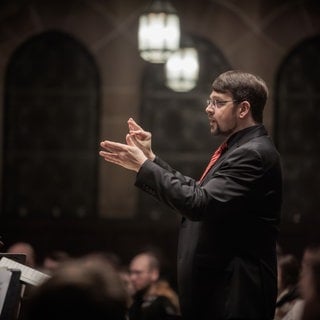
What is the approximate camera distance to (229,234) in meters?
3.51

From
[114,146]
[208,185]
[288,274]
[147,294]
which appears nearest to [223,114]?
[208,185]

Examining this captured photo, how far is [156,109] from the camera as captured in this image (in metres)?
9.45

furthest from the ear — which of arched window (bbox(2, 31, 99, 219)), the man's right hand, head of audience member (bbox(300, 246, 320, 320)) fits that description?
arched window (bbox(2, 31, 99, 219))

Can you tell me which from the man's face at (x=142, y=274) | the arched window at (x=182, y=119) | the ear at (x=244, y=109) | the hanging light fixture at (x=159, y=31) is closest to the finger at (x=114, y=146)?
the ear at (x=244, y=109)

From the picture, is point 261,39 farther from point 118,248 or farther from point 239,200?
point 239,200

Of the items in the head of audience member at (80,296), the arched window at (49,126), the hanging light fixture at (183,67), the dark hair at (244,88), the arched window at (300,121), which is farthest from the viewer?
the arched window at (49,126)

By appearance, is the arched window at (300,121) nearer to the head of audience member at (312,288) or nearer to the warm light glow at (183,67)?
the warm light glow at (183,67)

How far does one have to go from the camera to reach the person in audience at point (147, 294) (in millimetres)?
6291

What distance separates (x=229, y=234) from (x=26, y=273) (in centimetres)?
75

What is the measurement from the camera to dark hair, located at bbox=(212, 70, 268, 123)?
369 cm

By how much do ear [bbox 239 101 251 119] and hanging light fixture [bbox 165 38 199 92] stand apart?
16.8 feet

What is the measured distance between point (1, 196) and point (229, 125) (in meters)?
6.15

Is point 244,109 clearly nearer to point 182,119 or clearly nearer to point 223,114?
point 223,114

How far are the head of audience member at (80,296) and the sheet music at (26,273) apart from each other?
1.32 m
